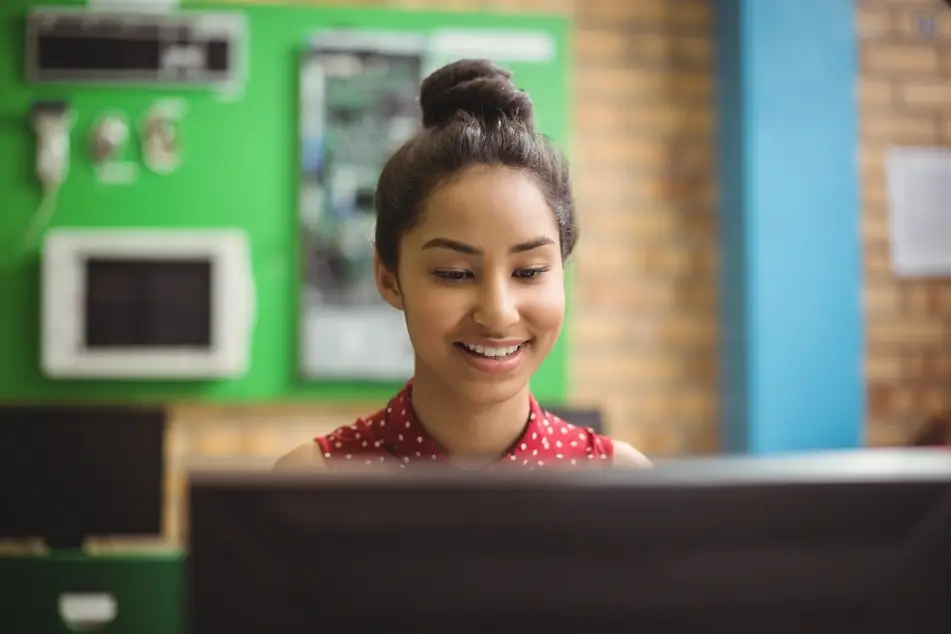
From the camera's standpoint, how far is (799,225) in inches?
107

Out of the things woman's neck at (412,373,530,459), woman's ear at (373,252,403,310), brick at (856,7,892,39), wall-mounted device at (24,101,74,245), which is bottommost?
woman's neck at (412,373,530,459)

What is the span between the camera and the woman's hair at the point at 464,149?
98 centimetres

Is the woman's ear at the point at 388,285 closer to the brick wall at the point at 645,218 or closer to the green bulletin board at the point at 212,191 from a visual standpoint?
the green bulletin board at the point at 212,191

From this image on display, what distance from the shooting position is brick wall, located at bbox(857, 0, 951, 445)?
2926 millimetres

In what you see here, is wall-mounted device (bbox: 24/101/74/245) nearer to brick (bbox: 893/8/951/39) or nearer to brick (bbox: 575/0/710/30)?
brick (bbox: 575/0/710/30)

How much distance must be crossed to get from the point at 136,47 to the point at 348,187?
2.65 feet

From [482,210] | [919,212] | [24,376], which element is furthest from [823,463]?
[919,212]

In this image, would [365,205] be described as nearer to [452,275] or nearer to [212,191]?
[212,191]

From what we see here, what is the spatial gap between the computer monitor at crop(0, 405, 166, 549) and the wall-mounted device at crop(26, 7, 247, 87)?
1.12 m

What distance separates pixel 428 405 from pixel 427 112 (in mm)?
400

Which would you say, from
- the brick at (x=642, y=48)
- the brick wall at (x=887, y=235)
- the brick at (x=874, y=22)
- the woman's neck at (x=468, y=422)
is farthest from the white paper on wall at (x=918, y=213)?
the woman's neck at (x=468, y=422)

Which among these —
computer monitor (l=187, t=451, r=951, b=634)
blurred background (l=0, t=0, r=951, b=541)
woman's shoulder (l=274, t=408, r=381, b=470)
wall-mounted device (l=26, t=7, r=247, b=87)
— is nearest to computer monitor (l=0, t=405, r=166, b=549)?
blurred background (l=0, t=0, r=951, b=541)

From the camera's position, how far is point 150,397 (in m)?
2.68

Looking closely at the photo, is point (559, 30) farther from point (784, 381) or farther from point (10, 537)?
point (10, 537)
